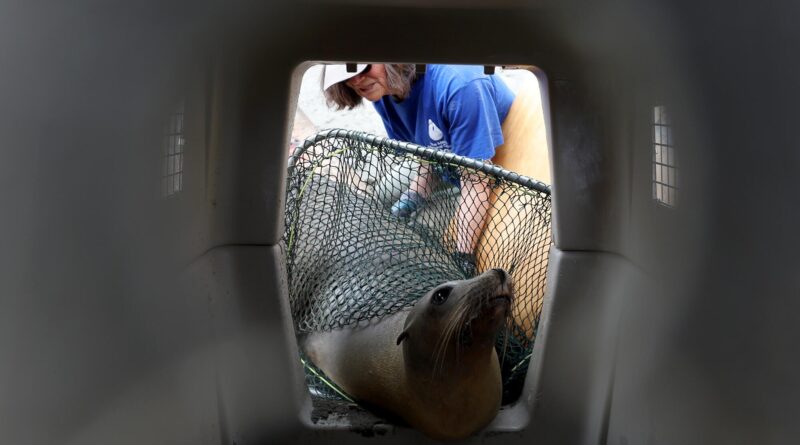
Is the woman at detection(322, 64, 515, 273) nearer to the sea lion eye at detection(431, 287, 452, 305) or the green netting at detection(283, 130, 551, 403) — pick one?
the green netting at detection(283, 130, 551, 403)

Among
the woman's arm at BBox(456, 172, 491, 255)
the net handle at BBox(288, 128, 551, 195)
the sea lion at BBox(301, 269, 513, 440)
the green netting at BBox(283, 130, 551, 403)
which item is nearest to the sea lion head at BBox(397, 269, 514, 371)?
the sea lion at BBox(301, 269, 513, 440)

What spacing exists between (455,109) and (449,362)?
1.04m

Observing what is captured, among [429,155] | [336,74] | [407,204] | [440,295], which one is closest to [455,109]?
[336,74]

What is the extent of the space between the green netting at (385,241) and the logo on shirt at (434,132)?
578mm

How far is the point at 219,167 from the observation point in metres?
0.92

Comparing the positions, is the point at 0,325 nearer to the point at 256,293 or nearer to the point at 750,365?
the point at 256,293

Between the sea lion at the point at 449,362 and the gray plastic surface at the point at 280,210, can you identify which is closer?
the gray plastic surface at the point at 280,210

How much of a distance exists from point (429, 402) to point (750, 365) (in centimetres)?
56

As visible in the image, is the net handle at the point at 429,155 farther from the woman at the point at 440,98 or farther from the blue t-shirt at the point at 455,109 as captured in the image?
the blue t-shirt at the point at 455,109

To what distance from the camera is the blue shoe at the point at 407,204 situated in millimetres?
1618

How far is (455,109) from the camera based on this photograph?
201 cm

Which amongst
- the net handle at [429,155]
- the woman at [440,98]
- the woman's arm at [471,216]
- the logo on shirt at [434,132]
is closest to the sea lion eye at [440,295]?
the net handle at [429,155]

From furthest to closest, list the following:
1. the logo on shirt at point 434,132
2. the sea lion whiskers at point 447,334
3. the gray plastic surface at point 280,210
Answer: the logo on shirt at point 434,132 → the sea lion whiskers at point 447,334 → the gray plastic surface at point 280,210

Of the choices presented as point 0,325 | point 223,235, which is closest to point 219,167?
point 223,235
